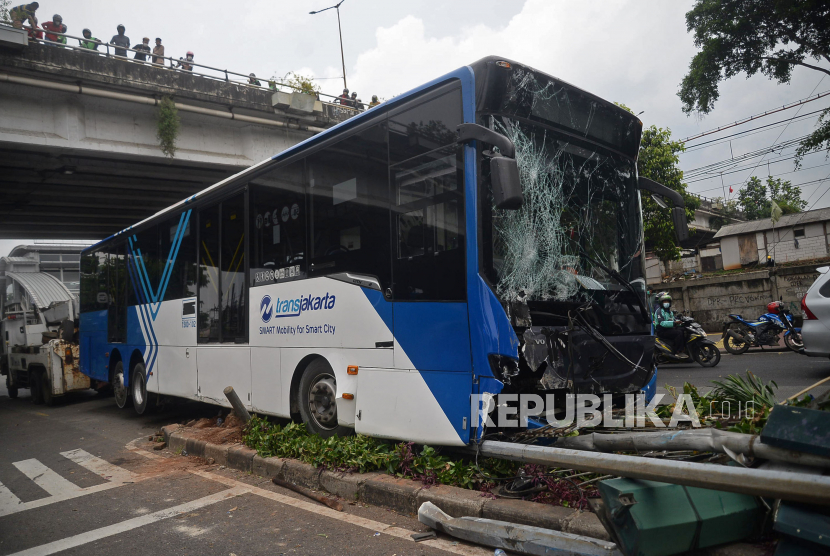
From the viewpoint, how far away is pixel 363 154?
18.1 ft

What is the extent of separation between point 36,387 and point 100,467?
27.2 ft

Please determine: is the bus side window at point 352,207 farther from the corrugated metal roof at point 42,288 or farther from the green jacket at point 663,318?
the corrugated metal roof at point 42,288

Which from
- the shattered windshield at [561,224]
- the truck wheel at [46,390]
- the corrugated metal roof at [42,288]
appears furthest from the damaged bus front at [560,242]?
the corrugated metal roof at [42,288]

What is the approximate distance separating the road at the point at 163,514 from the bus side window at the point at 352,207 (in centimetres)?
204

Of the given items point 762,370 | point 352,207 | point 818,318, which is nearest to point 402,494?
point 352,207

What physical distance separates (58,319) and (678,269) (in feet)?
119

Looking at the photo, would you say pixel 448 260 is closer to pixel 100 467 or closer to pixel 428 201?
pixel 428 201

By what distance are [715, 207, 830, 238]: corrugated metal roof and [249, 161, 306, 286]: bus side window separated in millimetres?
32853

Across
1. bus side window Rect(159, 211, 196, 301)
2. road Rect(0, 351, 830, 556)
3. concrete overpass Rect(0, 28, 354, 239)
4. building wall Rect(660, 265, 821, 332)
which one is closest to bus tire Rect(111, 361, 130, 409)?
road Rect(0, 351, 830, 556)

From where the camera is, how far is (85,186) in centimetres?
1866

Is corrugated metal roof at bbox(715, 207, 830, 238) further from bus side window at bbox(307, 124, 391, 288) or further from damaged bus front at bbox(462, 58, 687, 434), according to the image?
bus side window at bbox(307, 124, 391, 288)

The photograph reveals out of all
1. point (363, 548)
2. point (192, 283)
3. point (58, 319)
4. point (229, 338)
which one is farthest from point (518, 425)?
point (58, 319)

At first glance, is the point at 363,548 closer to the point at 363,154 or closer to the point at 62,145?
the point at 363,154

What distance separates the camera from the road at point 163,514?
3951 millimetres
